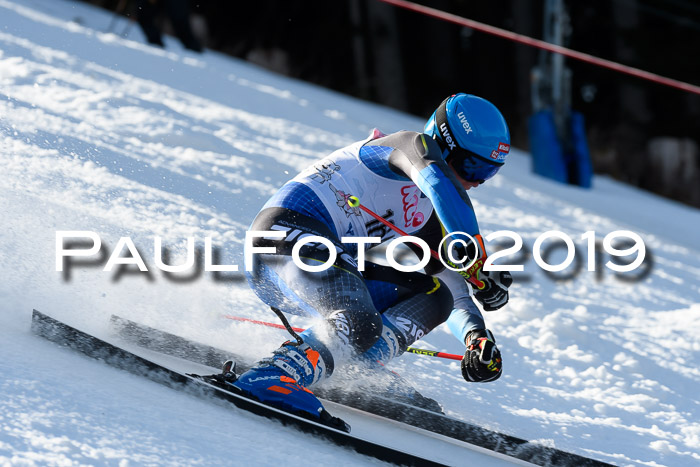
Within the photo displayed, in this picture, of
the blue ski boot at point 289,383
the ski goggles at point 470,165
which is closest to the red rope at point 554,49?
the ski goggles at point 470,165

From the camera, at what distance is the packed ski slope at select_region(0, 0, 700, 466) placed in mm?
2422

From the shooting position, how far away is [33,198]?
13.5 feet

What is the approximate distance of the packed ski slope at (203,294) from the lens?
2422mm

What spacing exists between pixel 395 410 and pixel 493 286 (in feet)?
1.68

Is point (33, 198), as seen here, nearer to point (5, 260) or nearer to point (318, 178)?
point (5, 260)

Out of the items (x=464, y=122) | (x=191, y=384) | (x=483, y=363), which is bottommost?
(x=191, y=384)

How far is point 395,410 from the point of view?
3.00 m

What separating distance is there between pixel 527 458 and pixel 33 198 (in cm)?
244

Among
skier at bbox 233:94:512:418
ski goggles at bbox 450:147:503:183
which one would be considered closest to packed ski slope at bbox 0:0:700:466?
skier at bbox 233:94:512:418

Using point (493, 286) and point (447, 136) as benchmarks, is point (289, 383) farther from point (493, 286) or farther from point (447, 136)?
point (447, 136)

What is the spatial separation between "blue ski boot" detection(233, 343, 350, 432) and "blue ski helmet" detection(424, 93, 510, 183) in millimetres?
812

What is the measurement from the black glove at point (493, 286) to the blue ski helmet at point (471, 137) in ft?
1.17

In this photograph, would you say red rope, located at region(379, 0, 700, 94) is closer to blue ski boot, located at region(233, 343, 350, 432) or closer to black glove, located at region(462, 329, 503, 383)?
black glove, located at region(462, 329, 503, 383)

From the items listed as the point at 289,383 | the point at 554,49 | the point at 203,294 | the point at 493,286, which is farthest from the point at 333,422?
the point at 554,49
